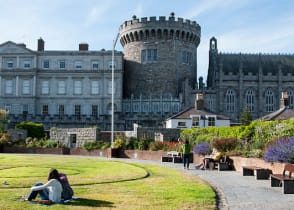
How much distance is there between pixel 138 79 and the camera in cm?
7225

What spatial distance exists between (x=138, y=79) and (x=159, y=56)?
466 centimetres

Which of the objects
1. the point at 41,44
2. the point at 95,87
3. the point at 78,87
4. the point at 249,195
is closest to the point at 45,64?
the point at 41,44

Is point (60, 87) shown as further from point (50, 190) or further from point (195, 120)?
point (50, 190)

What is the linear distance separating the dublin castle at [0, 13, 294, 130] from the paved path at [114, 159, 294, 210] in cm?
5068

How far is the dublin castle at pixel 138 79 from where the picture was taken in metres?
69.4

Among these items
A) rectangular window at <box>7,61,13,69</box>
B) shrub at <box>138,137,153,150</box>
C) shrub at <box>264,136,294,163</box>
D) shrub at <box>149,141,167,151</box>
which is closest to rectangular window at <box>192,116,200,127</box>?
shrub at <box>138,137,153,150</box>

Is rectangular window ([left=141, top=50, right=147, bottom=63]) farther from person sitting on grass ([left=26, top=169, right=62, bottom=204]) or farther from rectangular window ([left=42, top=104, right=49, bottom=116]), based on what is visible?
person sitting on grass ([left=26, top=169, right=62, bottom=204])

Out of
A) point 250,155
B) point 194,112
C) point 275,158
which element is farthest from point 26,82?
point 275,158

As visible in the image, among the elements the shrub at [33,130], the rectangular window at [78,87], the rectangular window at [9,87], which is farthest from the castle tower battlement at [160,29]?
A: the shrub at [33,130]

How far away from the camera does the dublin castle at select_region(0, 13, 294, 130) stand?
69375mm

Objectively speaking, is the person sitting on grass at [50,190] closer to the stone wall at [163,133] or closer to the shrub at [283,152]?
the shrub at [283,152]

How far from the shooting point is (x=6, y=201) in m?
11.9

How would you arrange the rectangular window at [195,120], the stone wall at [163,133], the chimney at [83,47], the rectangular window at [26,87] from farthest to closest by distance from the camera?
the chimney at [83,47] → the rectangular window at [26,87] → the rectangular window at [195,120] → the stone wall at [163,133]

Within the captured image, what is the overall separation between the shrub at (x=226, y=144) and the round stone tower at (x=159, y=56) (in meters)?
43.2
